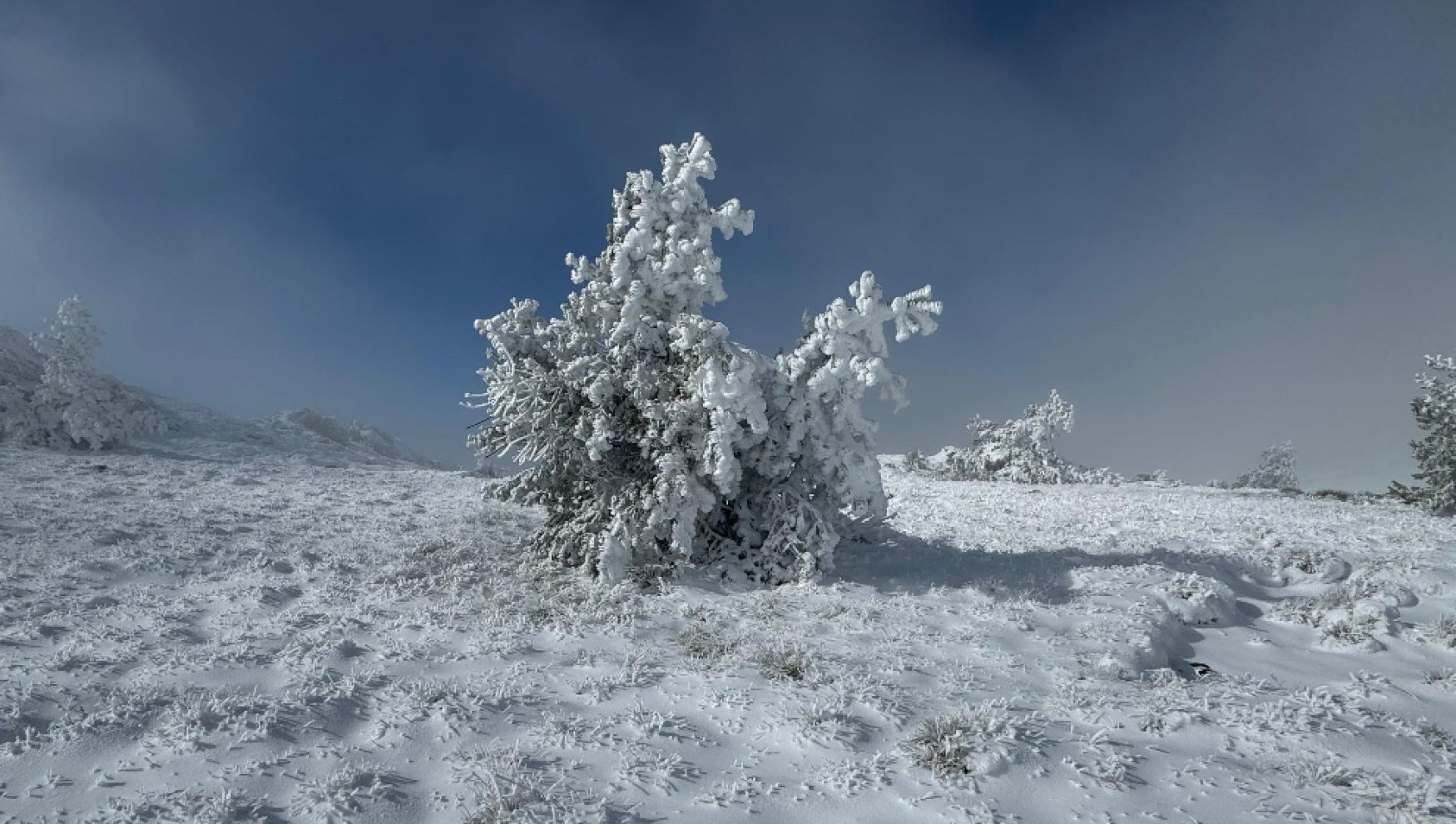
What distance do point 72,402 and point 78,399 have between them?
27 cm

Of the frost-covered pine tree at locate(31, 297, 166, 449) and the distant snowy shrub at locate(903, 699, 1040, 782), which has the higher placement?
the frost-covered pine tree at locate(31, 297, 166, 449)

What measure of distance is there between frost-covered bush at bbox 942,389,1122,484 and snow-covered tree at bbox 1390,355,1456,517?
558 inches

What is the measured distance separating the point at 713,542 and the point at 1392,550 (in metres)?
15.6

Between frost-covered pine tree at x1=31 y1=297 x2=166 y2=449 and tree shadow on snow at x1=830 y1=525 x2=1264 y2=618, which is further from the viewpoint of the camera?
frost-covered pine tree at x1=31 y1=297 x2=166 y2=449

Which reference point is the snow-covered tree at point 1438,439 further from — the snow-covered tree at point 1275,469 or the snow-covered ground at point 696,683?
the snow-covered tree at point 1275,469

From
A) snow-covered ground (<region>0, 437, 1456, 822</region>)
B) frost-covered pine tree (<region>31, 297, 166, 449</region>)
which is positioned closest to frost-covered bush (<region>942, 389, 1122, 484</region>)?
snow-covered ground (<region>0, 437, 1456, 822</region>)

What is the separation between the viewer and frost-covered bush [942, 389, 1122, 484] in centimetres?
3819

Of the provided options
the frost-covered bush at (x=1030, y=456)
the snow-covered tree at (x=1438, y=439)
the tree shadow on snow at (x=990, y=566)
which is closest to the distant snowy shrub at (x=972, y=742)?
the tree shadow on snow at (x=990, y=566)

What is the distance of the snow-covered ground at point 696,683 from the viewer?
207 inches

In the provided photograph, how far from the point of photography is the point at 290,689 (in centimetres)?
692

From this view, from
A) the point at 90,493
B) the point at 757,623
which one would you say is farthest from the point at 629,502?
the point at 90,493

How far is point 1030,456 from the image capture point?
39031mm

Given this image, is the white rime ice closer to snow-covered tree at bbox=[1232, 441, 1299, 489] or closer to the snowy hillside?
snow-covered tree at bbox=[1232, 441, 1299, 489]

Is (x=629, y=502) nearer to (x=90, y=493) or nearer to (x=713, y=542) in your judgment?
(x=713, y=542)
